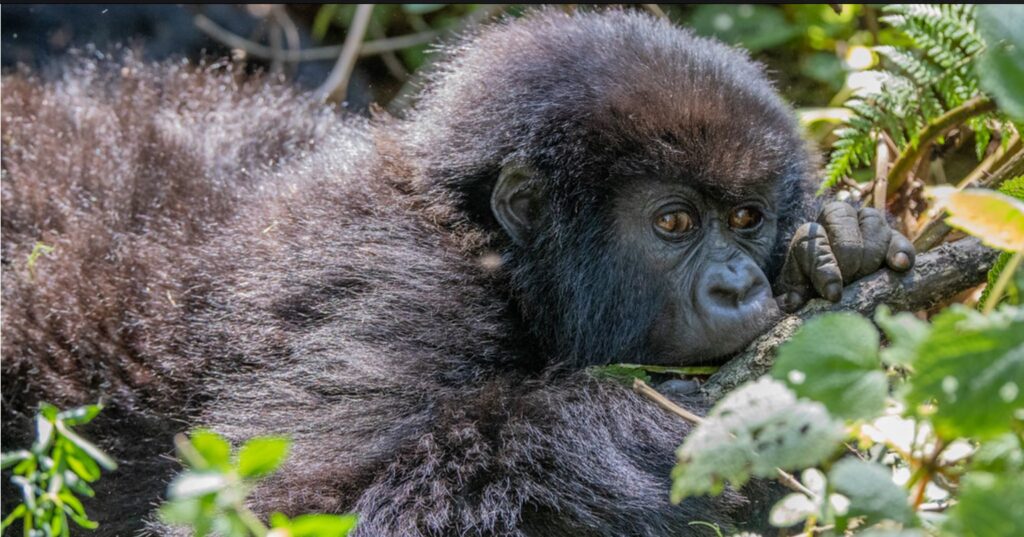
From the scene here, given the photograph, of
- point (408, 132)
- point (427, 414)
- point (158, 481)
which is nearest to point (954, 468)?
point (427, 414)

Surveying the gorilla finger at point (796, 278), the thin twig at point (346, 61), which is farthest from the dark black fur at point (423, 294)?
the thin twig at point (346, 61)

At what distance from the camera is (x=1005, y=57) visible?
3.74 feet

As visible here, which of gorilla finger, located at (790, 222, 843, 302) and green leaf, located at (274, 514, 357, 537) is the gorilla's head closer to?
gorilla finger, located at (790, 222, 843, 302)

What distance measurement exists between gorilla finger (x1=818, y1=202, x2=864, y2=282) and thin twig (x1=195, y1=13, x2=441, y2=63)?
2968 mm

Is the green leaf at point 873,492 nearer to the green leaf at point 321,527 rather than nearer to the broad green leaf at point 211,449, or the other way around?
the green leaf at point 321,527

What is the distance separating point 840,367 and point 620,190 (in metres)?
1.46

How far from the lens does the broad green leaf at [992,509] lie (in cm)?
98

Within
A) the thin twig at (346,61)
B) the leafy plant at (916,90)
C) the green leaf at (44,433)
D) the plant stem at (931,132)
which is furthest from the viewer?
the thin twig at (346,61)

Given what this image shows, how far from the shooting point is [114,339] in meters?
2.85

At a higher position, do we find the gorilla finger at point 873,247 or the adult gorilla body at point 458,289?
the gorilla finger at point 873,247

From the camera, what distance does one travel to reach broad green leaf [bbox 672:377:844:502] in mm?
1170

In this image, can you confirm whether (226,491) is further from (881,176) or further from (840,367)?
(881,176)

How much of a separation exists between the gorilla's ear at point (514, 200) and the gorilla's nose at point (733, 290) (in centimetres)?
44

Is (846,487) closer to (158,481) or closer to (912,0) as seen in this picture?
(158,481)
